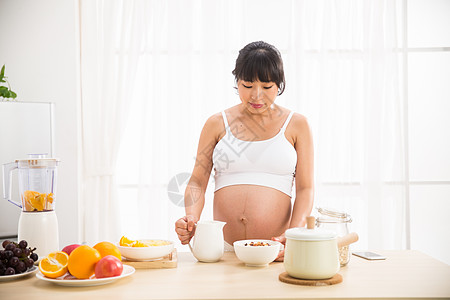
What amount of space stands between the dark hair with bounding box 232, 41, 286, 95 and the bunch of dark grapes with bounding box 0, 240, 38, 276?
3.43ft

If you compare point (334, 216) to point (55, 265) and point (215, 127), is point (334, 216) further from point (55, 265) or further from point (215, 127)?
point (55, 265)

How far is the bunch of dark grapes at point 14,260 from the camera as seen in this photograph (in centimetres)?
143

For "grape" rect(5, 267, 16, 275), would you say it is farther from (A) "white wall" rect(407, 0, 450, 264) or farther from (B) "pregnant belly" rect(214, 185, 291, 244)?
(A) "white wall" rect(407, 0, 450, 264)

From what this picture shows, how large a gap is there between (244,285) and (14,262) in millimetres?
704

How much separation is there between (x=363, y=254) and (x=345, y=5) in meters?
2.33

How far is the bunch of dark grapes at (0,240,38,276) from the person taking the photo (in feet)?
4.69

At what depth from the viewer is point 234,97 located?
362cm

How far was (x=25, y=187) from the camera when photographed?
1.80 metres

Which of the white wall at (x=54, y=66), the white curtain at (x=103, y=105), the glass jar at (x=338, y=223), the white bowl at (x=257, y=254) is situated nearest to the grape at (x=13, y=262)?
the white bowl at (x=257, y=254)

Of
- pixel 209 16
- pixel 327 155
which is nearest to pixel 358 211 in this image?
pixel 327 155

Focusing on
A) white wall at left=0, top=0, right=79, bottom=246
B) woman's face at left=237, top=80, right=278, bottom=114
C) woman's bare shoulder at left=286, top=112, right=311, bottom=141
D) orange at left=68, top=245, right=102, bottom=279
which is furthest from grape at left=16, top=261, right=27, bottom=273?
white wall at left=0, top=0, right=79, bottom=246

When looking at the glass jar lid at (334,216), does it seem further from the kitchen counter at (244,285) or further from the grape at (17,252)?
the grape at (17,252)

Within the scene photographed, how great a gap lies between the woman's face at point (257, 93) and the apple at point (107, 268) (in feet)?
2.93

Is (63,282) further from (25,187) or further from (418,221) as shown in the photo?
(418,221)
